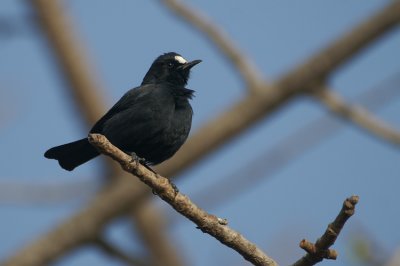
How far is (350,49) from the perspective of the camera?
8.18m

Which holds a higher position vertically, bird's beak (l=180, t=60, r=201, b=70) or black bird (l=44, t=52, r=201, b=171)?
bird's beak (l=180, t=60, r=201, b=70)

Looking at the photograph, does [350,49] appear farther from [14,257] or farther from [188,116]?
[14,257]

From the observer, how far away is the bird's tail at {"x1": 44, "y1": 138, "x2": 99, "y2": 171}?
6.34 metres

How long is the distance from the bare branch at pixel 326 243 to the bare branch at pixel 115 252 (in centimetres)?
427

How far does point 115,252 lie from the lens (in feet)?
28.2

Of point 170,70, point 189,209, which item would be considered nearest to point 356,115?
point 170,70

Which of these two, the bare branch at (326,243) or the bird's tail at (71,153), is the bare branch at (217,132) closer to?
the bird's tail at (71,153)

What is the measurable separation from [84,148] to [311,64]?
9.30 feet

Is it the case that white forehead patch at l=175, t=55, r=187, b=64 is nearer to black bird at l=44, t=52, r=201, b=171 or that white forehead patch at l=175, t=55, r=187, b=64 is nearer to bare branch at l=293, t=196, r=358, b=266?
black bird at l=44, t=52, r=201, b=171

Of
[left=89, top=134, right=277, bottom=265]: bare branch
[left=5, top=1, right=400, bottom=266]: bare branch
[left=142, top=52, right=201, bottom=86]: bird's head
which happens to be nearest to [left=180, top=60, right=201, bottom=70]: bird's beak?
[left=142, top=52, right=201, bottom=86]: bird's head

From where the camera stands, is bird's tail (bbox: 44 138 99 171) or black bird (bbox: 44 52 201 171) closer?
black bird (bbox: 44 52 201 171)

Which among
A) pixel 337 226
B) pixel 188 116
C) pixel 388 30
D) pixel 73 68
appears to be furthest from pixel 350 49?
pixel 337 226

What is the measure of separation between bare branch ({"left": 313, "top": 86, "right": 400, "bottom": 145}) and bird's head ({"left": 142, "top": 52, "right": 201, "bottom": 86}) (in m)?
1.61

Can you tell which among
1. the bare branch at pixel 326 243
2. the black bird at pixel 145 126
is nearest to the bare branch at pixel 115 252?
the black bird at pixel 145 126
